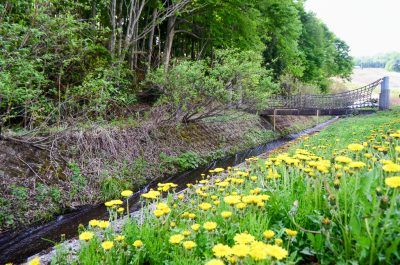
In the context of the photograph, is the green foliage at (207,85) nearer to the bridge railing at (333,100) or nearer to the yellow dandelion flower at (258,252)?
the yellow dandelion flower at (258,252)

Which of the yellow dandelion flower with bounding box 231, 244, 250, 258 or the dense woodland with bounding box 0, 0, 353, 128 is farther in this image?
the dense woodland with bounding box 0, 0, 353, 128

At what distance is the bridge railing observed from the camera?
2064 cm

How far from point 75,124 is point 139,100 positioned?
18.2 ft

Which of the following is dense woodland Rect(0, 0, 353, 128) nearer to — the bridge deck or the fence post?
the bridge deck

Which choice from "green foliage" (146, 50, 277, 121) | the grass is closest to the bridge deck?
"green foliage" (146, 50, 277, 121)

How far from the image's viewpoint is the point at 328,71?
120 ft

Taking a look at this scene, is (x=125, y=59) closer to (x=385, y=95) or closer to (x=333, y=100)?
(x=385, y=95)

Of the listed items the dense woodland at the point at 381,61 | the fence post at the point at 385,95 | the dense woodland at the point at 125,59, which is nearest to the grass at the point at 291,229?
the dense woodland at the point at 125,59

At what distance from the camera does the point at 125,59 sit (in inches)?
479

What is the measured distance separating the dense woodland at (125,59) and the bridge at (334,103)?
147 inches

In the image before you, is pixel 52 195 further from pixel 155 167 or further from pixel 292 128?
pixel 292 128

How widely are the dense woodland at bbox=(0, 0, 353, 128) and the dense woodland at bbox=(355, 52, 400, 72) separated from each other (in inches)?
4203

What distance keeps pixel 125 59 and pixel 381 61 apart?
133 metres

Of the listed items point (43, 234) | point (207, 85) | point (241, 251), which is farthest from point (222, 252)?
point (207, 85)
